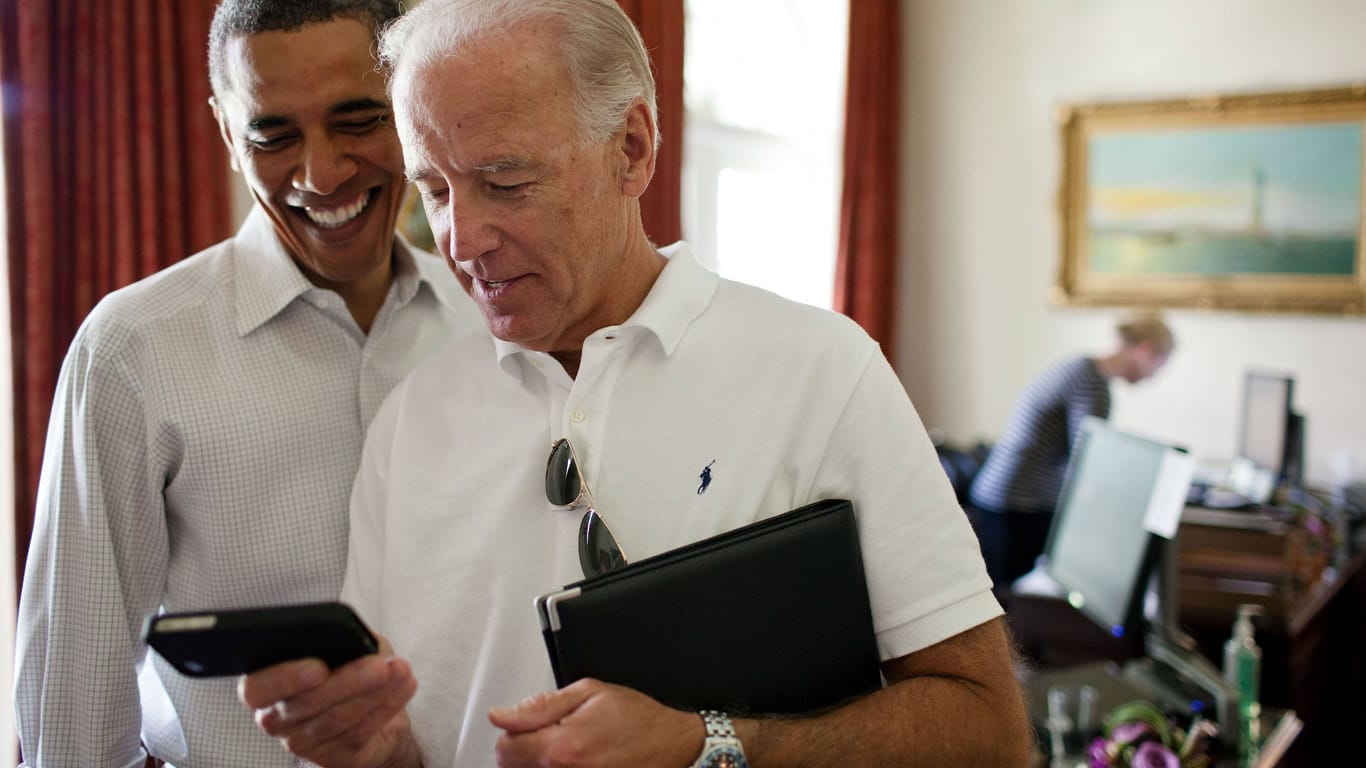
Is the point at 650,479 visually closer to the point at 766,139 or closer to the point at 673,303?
the point at 673,303

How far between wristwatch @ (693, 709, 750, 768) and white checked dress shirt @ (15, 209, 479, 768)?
0.62 metres

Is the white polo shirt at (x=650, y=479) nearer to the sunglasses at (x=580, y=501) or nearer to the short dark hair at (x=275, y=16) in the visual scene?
the sunglasses at (x=580, y=501)

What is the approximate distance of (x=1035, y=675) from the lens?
8.31 ft

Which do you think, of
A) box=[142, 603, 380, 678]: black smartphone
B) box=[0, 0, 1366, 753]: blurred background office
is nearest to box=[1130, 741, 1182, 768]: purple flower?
box=[142, 603, 380, 678]: black smartphone

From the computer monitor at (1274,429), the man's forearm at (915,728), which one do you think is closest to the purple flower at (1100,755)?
the man's forearm at (915,728)

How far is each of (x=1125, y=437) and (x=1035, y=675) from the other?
606 mm

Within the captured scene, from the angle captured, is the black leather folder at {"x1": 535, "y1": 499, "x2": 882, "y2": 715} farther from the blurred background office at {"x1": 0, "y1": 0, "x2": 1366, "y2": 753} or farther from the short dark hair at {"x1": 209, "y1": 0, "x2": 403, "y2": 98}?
the blurred background office at {"x1": 0, "y1": 0, "x2": 1366, "y2": 753}

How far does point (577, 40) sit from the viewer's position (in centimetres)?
115

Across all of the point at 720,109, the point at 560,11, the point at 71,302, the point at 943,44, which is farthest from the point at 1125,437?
the point at 943,44

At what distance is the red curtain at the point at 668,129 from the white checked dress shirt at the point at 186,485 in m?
2.42

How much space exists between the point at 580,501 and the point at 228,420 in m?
0.51

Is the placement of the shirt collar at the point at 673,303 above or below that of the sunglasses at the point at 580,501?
above

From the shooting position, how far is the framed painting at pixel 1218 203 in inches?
194

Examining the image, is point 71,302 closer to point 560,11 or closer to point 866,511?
point 560,11
